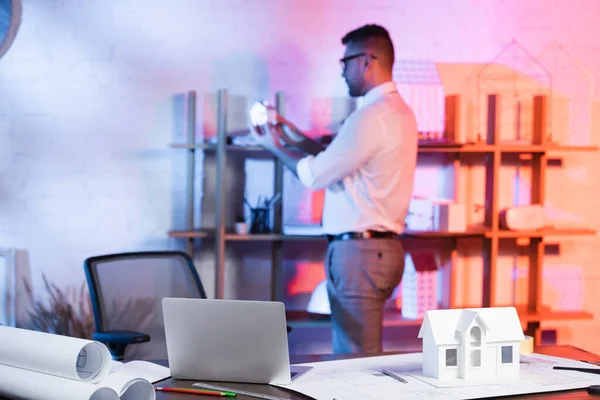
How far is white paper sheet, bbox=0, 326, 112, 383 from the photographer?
1.50 meters

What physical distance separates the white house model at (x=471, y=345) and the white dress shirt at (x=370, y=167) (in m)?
1.28

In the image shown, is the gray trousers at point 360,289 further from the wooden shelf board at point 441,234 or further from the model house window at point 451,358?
the model house window at point 451,358

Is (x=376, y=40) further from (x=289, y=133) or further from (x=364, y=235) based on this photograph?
(x=364, y=235)

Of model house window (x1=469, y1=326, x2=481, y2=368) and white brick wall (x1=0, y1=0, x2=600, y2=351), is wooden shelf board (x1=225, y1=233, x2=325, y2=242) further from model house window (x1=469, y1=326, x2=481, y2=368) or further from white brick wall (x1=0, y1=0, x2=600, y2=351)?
model house window (x1=469, y1=326, x2=481, y2=368)

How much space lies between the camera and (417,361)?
81.0 inches

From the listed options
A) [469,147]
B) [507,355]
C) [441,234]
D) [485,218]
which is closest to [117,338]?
[507,355]

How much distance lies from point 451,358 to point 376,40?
1709 mm

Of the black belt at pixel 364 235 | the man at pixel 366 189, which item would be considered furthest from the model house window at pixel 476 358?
the black belt at pixel 364 235

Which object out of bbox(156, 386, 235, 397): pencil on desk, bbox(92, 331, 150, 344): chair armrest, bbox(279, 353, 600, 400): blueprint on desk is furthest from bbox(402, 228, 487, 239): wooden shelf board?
bbox(156, 386, 235, 397): pencil on desk

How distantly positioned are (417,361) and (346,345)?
1048mm

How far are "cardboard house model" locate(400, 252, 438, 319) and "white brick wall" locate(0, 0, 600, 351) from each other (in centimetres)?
73

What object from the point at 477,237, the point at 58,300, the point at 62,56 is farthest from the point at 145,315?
the point at 477,237

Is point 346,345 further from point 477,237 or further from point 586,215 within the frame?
point 586,215

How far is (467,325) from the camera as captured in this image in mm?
1815
